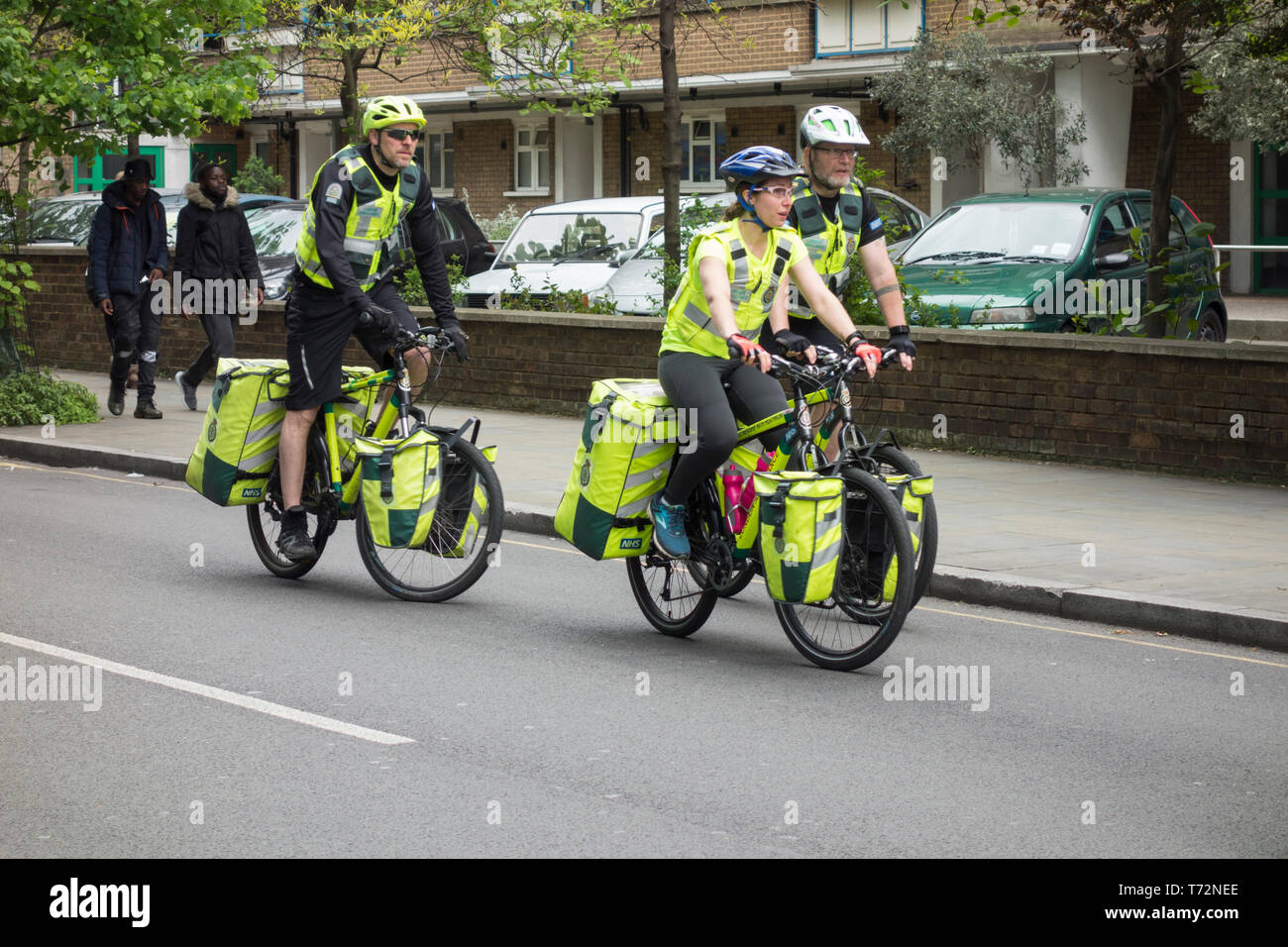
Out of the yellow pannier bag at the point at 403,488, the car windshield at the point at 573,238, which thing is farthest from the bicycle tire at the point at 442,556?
the car windshield at the point at 573,238

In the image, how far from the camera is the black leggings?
24.0 feet

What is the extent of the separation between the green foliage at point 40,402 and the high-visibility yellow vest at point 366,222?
7.64m

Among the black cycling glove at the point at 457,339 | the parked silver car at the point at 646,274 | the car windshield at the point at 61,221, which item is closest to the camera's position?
the black cycling glove at the point at 457,339

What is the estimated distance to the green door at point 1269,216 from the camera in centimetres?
2866

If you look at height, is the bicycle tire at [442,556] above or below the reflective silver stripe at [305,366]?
below

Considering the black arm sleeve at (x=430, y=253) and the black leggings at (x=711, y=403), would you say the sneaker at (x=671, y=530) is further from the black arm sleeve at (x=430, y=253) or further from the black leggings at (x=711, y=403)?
the black arm sleeve at (x=430, y=253)

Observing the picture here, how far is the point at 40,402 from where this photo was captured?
15430 mm

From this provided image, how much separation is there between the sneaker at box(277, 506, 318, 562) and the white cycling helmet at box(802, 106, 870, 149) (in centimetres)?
286

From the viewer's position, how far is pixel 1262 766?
595 cm

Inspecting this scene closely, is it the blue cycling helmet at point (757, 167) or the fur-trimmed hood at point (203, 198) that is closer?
the blue cycling helmet at point (757, 167)

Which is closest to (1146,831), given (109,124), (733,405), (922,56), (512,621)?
(733,405)

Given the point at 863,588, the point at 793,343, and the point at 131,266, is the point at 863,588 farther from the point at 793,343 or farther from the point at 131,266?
the point at 131,266

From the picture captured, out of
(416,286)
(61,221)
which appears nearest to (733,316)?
(416,286)

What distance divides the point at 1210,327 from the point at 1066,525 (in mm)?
5547
